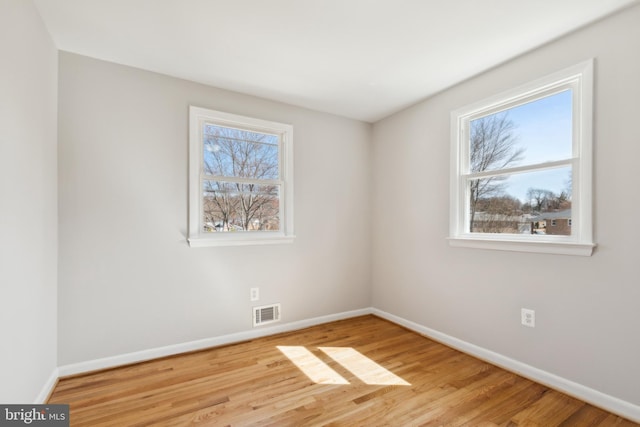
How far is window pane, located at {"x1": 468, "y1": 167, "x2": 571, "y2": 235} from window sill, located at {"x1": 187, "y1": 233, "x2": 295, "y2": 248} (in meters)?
1.89

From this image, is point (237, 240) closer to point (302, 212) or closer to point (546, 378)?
point (302, 212)

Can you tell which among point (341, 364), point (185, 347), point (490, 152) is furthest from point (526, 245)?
point (185, 347)

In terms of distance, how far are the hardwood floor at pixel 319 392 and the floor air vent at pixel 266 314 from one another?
328mm

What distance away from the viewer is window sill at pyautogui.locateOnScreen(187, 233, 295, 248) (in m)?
2.71

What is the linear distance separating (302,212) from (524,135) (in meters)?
2.19

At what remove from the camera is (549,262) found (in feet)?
6.98

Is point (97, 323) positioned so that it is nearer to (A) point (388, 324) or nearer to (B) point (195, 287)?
(B) point (195, 287)

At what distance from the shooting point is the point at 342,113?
11.6 ft

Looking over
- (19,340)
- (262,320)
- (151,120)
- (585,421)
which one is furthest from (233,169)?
(585,421)

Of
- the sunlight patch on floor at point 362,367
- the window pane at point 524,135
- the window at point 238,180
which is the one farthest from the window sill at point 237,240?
the window pane at point 524,135

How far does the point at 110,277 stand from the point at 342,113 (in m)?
2.88

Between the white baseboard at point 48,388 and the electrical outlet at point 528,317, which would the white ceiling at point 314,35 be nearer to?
the electrical outlet at point 528,317

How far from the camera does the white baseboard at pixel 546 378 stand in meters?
1.78

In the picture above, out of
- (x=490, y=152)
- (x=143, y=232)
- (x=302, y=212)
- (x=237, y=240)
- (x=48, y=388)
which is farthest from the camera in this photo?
(x=302, y=212)
